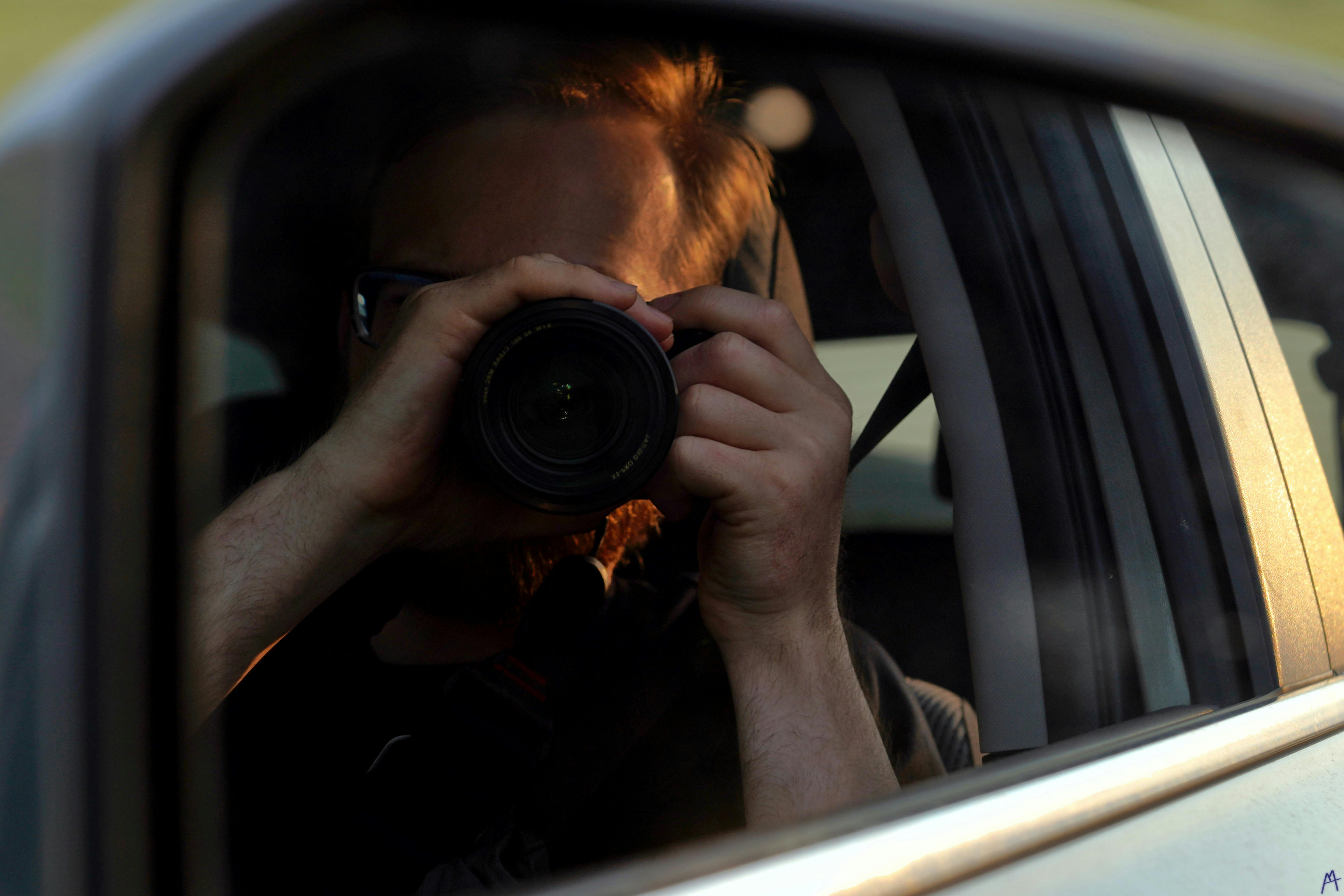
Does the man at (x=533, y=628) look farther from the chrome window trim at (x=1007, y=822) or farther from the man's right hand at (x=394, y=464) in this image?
the chrome window trim at (x=1007, y=822)

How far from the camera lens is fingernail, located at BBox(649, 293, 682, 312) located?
1213 millimetres

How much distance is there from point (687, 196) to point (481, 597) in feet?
2.10

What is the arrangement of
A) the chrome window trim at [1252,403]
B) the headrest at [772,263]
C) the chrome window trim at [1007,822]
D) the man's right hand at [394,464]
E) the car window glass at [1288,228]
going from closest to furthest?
the chrome window trim at [1007,822] < the man's right hand at [394,464] < the chrome window trim at [1252,403] < the car window glass at [1288,228] < the headrest at [772,263]

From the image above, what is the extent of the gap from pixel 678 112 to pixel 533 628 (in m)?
0.78

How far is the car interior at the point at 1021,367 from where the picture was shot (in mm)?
1083

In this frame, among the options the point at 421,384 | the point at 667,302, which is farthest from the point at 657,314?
the point at 421,384

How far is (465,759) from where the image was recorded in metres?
1.13

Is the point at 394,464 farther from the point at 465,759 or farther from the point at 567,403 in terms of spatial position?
the point at 465,759

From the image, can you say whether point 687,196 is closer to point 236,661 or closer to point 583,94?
point 583,94

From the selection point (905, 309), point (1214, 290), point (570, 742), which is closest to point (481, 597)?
point (570, 742)

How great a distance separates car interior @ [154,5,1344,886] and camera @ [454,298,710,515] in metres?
0.25

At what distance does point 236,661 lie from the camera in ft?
2.96

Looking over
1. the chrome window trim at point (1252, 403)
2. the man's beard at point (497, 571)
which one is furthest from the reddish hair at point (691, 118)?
the chrome window trim at point (1252, 403)

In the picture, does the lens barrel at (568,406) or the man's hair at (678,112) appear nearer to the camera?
the lens barrel at (568,406)
